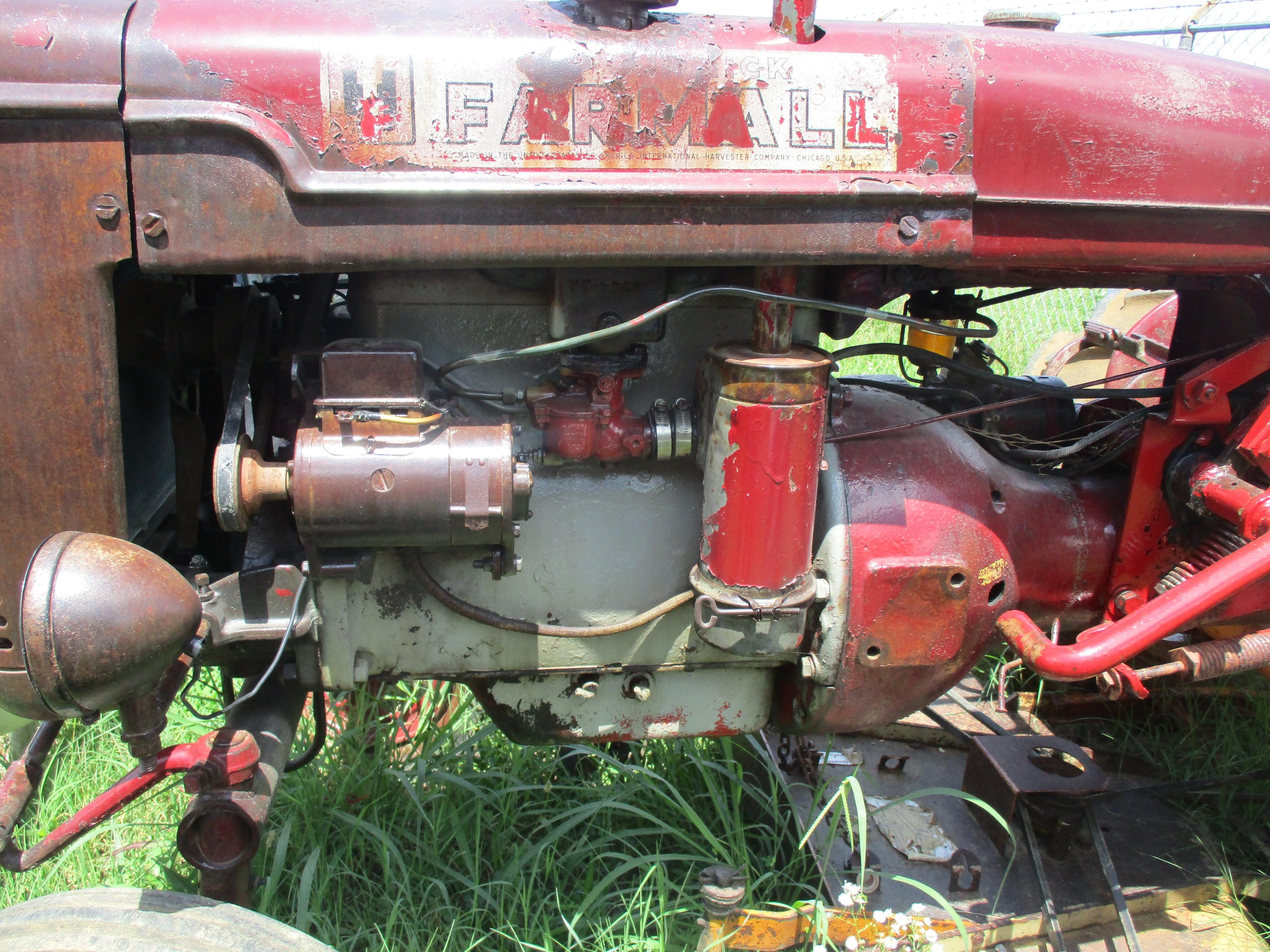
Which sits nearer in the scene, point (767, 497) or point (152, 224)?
point (152, 224)

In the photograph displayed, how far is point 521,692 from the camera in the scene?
181 cm

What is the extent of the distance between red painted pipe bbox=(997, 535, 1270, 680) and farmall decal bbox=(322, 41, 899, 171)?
804 mm

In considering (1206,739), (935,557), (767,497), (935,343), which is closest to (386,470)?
(767,497)

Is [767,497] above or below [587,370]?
below

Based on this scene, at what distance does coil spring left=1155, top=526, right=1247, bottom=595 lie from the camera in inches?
67.9

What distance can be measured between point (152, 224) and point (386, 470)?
0.44m

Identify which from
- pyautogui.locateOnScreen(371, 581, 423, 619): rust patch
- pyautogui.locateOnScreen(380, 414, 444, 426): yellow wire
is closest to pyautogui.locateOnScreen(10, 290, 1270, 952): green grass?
pyautogui.locateOnScreen(371, 581, 423, 619): rust patch

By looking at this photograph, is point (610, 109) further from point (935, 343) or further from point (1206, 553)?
point (935, 343)

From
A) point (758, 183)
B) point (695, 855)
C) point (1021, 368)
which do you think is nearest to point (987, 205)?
point (758, 183)

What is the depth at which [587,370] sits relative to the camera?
158 centimetres

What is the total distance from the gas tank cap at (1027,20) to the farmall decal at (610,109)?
0.40 meters

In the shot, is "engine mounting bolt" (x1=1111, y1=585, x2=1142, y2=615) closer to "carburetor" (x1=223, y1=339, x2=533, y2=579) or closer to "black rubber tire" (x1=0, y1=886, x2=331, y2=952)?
"carburetor" (x1=223, y1=339, x2=533, y2=579)

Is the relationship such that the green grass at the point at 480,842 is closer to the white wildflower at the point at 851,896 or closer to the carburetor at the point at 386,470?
the white wildflower at the point at 851,896

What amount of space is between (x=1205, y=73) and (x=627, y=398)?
3.46 ft
